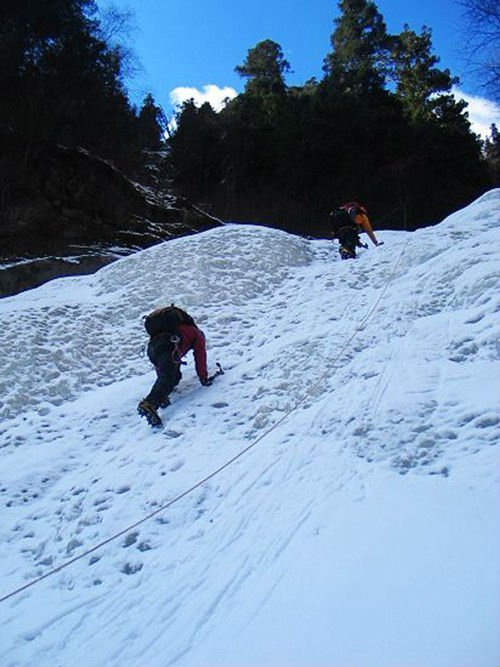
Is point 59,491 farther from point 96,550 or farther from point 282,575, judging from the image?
point 282,575

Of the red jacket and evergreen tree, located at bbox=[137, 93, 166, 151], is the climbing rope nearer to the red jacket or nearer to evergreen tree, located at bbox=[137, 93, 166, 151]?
the red jacket

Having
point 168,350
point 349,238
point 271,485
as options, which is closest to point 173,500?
point 271,485

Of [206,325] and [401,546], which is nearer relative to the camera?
[401,546]

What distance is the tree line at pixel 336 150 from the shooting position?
2575 cm

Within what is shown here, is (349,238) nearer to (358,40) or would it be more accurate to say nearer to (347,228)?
(347,228)

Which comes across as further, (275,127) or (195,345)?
(275,127)

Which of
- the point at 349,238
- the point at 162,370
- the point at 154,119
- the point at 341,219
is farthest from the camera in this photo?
the point at 154,119

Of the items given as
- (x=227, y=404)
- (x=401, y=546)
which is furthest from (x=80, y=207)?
(x=401, y=546)

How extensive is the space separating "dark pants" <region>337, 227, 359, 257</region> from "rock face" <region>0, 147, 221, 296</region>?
7108 millimetres

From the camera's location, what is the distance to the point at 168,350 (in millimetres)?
7043

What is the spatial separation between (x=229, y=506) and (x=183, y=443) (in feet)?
4.76

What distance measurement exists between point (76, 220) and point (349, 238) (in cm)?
1035

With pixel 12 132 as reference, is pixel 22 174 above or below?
below

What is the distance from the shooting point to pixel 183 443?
602 centimetres
